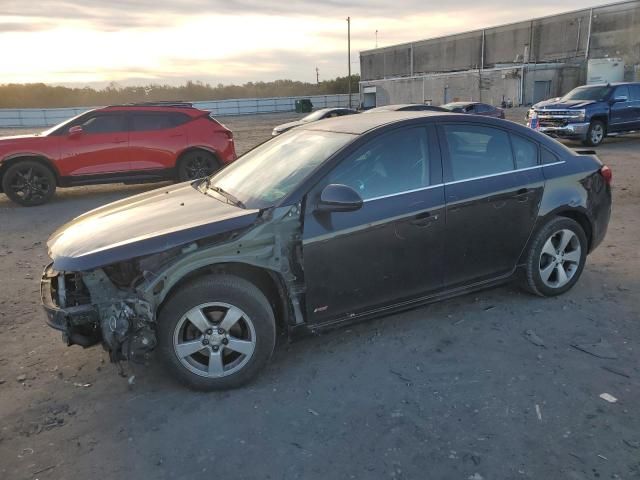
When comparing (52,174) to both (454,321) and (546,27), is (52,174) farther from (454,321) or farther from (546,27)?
(546,27)

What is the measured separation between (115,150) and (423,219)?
25.9 feet

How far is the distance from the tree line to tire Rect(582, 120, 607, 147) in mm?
51818

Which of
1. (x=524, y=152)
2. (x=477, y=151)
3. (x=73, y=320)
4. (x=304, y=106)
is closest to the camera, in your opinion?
(x=73, y=320)

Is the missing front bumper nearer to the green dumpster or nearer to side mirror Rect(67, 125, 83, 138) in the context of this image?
side mirror Rect(67, 125, 83, 138)

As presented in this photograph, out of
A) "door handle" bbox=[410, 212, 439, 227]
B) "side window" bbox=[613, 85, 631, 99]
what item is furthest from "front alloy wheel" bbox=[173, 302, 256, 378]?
"side window" bbox=[613, 85, 631, 99]

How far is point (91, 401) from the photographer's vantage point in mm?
3271

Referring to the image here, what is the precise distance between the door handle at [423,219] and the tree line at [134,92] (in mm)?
59602

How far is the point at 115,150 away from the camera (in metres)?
9.92

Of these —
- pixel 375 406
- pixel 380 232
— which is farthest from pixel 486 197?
pixel 375 406

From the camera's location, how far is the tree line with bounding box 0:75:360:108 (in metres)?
64.6

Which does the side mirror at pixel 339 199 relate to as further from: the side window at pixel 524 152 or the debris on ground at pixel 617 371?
the debris on ground at pixel 617 371

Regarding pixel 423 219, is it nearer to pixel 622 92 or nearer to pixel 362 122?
pixel 362 122

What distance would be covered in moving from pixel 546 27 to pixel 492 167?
54578mm

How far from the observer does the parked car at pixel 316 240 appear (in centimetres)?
315
